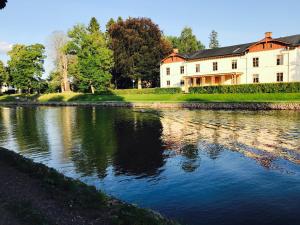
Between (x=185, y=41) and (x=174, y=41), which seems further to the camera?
(x=185, y=41)

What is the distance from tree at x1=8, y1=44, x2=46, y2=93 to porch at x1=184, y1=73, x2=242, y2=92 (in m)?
43.6

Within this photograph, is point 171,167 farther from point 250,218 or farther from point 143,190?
point 250,218

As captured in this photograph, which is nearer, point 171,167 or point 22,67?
point 171,167

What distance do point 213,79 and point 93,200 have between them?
57602 mm

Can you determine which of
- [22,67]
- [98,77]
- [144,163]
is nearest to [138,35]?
[98,77]

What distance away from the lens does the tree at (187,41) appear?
107 metres

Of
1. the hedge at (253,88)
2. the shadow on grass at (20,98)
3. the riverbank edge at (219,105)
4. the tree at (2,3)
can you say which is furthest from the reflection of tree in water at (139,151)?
the shadow on grass at (20,98)

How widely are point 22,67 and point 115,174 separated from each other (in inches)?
3223

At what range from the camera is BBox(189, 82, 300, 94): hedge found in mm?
45534

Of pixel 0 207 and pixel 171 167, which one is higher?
pixel 0 207

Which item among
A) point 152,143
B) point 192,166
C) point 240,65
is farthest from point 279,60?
point 192,166

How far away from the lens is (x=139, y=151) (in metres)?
16.9

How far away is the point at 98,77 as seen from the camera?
71625mm

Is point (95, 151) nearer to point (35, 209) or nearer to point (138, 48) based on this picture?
point (35, 209)
